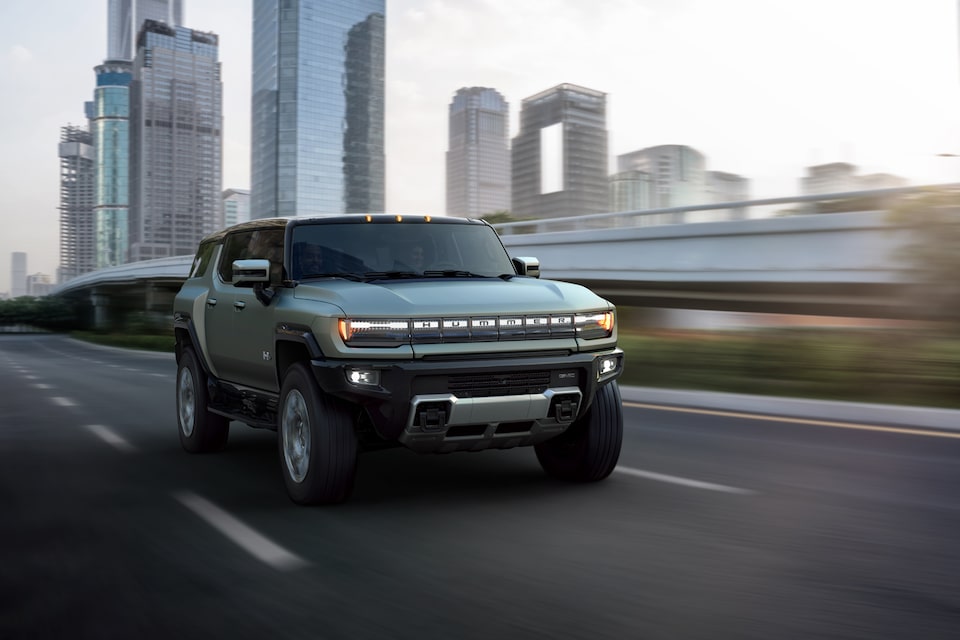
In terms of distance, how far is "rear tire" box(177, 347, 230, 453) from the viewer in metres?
7.57

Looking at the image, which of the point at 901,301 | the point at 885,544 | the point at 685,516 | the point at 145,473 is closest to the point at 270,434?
the point at 145,473

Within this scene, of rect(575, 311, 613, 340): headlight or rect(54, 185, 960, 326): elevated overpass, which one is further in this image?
rect(54, 185, 960, 326): elevated overpass

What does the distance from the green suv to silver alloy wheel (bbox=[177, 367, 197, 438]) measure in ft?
3.53

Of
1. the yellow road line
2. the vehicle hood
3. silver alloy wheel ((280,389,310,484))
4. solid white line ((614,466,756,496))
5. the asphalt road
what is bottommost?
the asphalt road

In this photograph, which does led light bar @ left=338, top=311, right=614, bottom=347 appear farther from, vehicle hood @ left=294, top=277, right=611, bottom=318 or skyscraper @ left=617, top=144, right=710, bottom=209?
skyscraper @ left=617, top=144, right=710, bottom=209

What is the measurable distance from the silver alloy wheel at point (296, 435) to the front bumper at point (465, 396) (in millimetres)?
414

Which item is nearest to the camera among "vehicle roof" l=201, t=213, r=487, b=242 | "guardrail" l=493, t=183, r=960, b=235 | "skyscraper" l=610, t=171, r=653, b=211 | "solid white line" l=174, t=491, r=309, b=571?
"solid white line" l=174, t=491, r=309, b=571

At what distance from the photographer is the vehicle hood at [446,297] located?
525 cm

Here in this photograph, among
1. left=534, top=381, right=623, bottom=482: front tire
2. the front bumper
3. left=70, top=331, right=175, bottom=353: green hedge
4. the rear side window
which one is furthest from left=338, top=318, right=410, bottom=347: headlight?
left=70, top=331, right=175, bottom=353: green hedge

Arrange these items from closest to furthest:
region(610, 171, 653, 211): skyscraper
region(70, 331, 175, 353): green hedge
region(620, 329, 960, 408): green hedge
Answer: region(620, 329, 960, 408): green hedge
region(610, 171, 653, 211): skyscraper
region(70, 331, 175, 353): green hedge

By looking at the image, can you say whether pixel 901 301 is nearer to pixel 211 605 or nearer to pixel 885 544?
pixel 885 544

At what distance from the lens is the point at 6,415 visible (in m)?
11.2

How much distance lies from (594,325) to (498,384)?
810mm

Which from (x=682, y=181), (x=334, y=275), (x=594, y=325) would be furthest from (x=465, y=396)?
(x=682, y=181)
